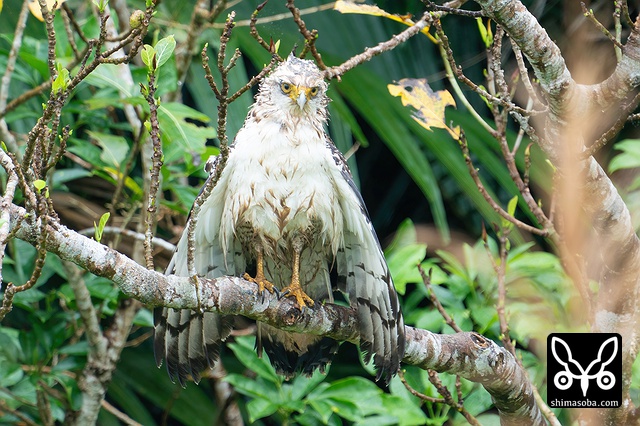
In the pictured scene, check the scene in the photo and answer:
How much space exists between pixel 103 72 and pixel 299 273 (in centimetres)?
133

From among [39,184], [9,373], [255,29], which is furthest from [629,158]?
[9,373]

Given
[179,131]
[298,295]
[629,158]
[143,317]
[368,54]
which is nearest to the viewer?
[368,54]

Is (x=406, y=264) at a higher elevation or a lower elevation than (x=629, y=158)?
lower

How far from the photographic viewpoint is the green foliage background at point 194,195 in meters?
3.61

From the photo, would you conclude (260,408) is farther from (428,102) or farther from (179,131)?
(428,102)

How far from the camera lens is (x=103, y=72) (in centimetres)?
370

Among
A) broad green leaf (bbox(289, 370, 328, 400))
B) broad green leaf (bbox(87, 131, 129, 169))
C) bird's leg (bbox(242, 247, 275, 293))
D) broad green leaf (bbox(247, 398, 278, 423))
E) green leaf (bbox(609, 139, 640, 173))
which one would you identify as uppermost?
broad green leaf (bbox(87, 131, 129, 169))

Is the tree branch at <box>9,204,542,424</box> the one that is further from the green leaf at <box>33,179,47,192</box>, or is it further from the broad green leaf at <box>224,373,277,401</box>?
the broad green leaf at <box>224,373,277,401</box>

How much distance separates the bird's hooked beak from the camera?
321 centimetres

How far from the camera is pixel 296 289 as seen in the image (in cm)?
312

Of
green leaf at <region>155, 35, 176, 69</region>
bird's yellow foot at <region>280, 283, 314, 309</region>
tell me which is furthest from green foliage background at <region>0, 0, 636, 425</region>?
green leaf at <region>155, 35, 176, 69</region>

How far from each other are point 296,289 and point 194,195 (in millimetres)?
955

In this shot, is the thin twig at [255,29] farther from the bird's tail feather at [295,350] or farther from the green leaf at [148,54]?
the bird's tail feather at [295,350]

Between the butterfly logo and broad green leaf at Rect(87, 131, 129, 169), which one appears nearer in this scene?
the butterfly logo
